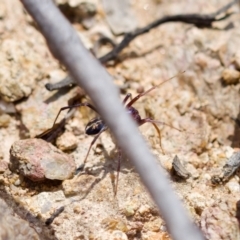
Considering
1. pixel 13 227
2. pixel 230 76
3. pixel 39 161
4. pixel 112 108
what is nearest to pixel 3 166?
pixel 39 161

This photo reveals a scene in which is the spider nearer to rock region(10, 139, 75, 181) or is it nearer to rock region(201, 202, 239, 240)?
rock region(10, 139, 75, 181)

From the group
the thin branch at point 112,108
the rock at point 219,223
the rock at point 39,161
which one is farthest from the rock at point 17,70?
the thin branch at point 112,108

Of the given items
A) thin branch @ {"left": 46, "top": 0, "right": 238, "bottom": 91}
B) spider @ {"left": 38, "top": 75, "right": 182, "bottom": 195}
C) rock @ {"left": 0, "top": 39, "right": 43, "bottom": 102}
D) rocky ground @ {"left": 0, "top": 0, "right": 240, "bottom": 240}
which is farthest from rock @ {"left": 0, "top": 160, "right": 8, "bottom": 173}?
thin branch @ {"left": 46, "top": 0, "right": 238, "bottom": 91}

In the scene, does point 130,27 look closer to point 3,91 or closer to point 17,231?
point 3,91

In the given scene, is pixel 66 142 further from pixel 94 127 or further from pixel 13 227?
pixel 13 227

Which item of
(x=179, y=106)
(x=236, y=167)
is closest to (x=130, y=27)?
(x=179, y=106)

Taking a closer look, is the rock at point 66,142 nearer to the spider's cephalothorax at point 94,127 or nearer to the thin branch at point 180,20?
the spider's cephalothorax at point 94,127

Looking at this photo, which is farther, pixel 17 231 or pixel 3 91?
pixel 3 91
